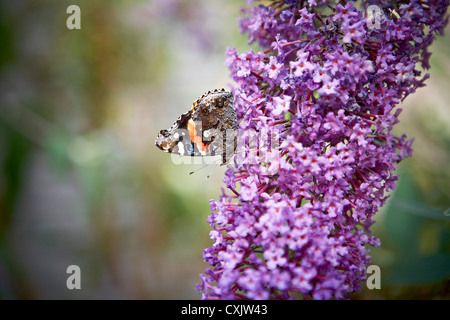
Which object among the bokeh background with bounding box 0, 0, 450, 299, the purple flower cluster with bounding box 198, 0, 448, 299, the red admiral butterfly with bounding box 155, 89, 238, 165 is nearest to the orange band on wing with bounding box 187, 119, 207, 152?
the red admiral butterfly with bounding box 155, 89, 238, 165

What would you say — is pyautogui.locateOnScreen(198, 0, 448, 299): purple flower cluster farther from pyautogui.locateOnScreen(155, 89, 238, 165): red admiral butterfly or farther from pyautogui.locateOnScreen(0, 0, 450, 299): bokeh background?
pyautogui.locateOnScreen(0, 0, 450, 299): bokeh background

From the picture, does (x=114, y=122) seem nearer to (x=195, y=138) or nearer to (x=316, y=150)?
(x=195, y=138)

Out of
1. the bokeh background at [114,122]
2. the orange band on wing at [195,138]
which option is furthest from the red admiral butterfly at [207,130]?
the bokeh background at [114,122]

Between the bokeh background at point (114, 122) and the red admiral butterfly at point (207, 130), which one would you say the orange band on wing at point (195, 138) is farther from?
the bokeh background at point (114, 122)

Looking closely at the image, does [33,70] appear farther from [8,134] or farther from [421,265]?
[421,265]

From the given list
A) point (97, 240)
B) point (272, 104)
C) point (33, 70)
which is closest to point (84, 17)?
point (33, 70)
